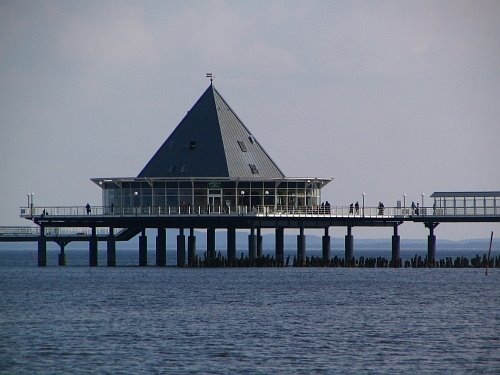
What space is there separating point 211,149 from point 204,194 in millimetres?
4870

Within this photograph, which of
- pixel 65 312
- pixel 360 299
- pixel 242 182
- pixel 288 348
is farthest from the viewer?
pixel 242 182

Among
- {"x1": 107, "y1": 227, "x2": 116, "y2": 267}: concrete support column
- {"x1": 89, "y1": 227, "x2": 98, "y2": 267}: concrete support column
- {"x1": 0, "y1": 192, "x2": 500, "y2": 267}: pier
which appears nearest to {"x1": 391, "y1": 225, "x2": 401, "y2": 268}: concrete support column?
{"x1": 0, "y1": 192, "x2": 500, "y2": 267}: pier

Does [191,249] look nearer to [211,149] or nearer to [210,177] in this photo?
[210,177]

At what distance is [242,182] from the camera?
429ft

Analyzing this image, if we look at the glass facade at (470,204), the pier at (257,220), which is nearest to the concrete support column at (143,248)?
the pier at (257,220)

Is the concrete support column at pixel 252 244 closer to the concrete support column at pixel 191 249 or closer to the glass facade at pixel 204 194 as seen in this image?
the glass facade at pixel 204 194

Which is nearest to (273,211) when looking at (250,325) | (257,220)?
(257,220)

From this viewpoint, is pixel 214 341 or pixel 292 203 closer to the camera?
pixel 214 341

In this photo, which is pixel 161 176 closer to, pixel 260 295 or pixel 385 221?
pixel 385 221

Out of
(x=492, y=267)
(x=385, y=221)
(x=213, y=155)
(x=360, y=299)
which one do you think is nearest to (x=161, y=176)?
(x=213, y=155)

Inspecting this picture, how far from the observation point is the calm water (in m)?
61.2

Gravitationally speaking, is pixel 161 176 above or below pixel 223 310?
above

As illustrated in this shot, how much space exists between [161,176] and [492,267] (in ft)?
105

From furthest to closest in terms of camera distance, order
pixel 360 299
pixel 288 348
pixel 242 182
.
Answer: pixel 242 182 < pixel 360 299 < pixel 288 348
